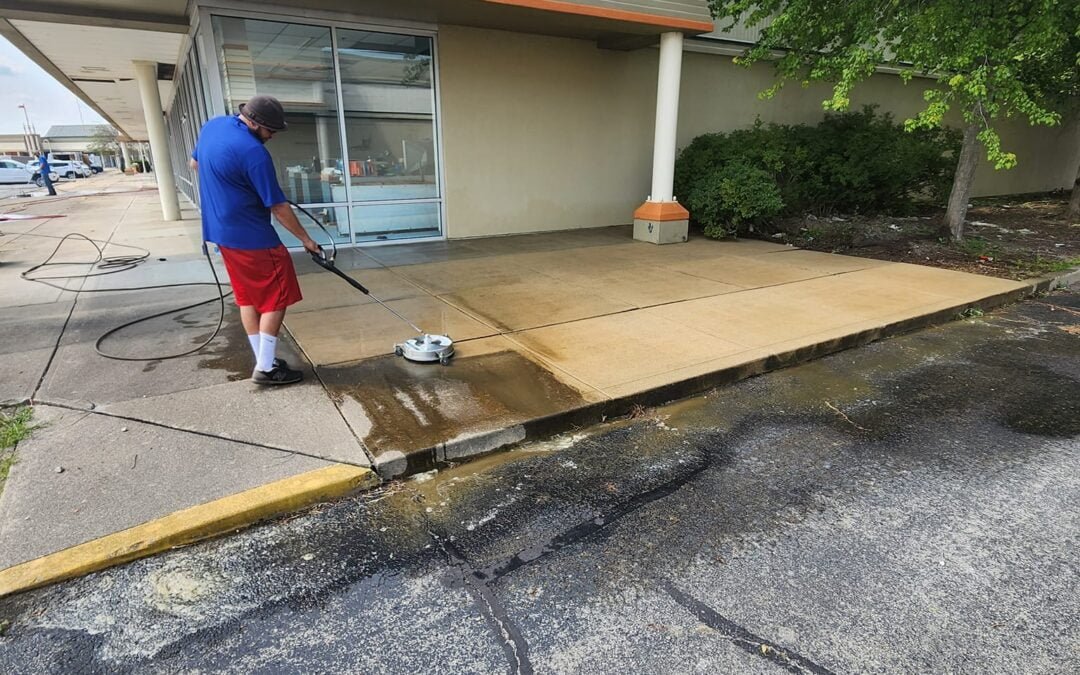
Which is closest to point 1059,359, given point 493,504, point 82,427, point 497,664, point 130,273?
point 493,504

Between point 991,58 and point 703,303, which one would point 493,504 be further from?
point 991,58

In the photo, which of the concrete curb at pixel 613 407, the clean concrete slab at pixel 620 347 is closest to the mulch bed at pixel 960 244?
the concrete curb at pixel 613 407

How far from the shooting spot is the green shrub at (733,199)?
384 inches

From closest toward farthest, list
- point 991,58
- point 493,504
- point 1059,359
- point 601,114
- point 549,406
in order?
point 493,504, point 549,406, point 1059,359, point 991,58, point 601,114

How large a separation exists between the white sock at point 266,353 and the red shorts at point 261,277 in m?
0.20

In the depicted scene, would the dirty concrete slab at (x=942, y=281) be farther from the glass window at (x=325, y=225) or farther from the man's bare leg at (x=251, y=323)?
the glass window at (x=325, y=225)

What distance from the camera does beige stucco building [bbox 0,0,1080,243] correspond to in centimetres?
832

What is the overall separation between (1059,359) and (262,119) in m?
6.57

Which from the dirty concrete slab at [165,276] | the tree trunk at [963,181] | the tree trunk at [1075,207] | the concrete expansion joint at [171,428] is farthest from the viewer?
the tree trunk at [1075,207]

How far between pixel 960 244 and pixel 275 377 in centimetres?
1011

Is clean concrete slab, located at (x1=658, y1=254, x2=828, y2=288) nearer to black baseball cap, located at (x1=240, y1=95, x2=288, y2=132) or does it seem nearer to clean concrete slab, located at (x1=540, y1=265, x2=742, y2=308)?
clean concrete slab, located at (x1=540, y1=265, x2=742, y2=308)

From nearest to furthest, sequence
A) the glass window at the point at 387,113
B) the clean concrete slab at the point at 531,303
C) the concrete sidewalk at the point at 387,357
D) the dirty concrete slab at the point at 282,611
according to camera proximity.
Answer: the dirty concrete slab at the point at 282,611, the concrete sidewalk at the point at 387,357, the clean concrete slab at the point at 531,303, the glass window at the point at 387,113

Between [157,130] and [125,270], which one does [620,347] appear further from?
→ [157,130]

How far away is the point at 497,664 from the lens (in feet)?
7.02
